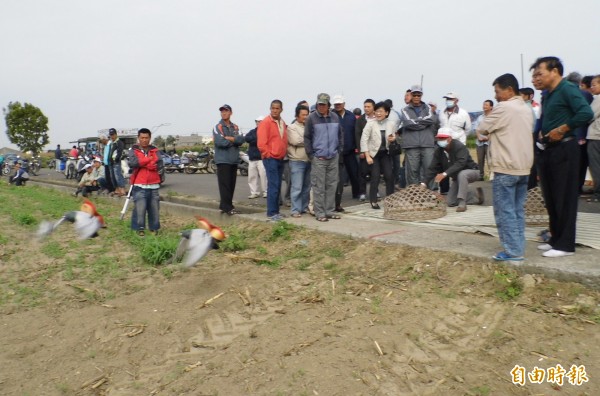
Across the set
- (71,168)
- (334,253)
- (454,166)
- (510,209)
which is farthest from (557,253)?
(71,168)

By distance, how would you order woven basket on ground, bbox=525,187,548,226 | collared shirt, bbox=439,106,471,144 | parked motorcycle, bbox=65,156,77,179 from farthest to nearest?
parked motorcycle, bbox=65,156,77,179 → collared shirt, bbox=439,106,471,144 → woven basket on ground, bbox=525,187,548,226

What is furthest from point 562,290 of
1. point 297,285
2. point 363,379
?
point 297,285

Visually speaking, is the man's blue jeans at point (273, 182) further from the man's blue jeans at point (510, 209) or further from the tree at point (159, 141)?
the tree at point (159, 141)

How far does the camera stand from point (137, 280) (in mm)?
5320

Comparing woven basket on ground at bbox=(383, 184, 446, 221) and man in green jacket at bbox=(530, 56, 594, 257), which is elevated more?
man in green jacket at bbox=(530, 56, 594, 257)

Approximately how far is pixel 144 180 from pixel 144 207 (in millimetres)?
435

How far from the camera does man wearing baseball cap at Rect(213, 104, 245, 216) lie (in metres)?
7.44

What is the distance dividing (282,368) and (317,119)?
408cm

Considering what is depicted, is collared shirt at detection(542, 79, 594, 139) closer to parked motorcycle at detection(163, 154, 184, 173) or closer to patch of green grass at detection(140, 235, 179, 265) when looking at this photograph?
patch of green grass at detection(140, 235, 179, 265)

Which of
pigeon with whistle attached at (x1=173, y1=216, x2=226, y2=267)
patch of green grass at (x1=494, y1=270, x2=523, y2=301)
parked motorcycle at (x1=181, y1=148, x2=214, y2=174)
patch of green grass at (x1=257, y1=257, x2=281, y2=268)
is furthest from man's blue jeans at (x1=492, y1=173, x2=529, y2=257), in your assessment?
parked motorcycle at (x1=181, y1=148, x2=214, y2=174)

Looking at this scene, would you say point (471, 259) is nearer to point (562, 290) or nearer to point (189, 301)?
point (562, 290)

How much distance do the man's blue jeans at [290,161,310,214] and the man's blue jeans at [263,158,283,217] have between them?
227 mm

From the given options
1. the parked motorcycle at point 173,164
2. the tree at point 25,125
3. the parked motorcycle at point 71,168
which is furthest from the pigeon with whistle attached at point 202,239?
the tree at point 25,125

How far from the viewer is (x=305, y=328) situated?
3.64m
